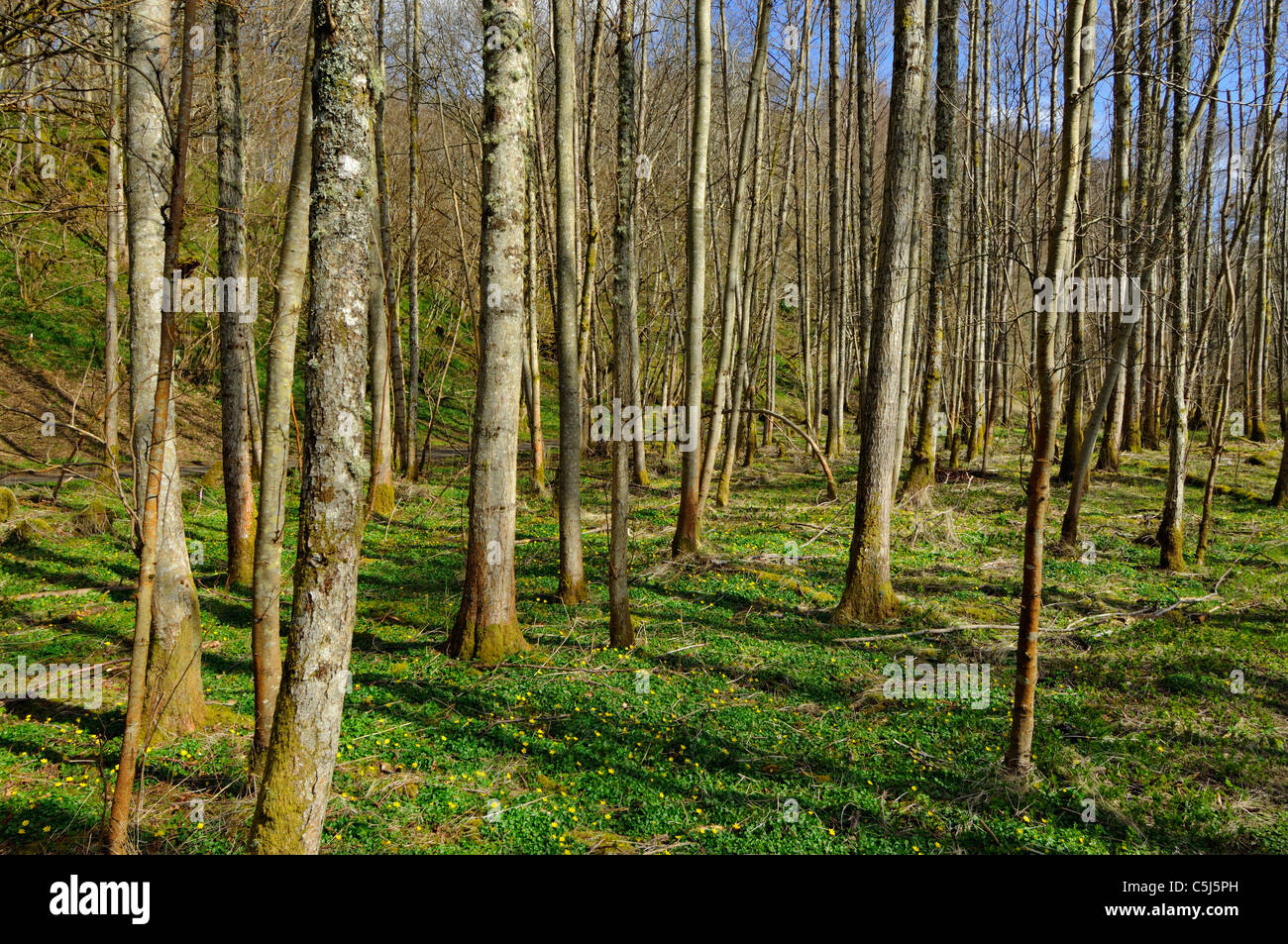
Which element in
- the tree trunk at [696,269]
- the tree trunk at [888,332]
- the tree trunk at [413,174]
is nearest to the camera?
the tree trunk at [888,332]

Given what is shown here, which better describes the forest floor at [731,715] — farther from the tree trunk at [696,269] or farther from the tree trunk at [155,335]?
the tree trunk at [696,269]

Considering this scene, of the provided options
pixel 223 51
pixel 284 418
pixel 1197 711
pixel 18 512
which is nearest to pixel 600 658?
pixel 284 418

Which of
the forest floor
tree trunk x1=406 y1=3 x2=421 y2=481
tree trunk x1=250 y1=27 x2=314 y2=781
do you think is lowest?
the forest floor

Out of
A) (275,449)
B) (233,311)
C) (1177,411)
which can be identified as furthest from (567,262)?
(1177,411)

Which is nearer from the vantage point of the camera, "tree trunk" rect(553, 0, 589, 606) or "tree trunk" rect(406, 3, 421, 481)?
"tree trunk" rect(553, 0, 589, 606)

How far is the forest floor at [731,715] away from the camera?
4359 millimetres

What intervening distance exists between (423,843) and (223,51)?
26.0ft

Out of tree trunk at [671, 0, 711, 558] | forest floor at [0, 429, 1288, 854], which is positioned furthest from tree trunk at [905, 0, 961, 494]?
tree trunk at [671, 0, 711, 558]

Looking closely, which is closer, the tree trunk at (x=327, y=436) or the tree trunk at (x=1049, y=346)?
the tree trunk at (x=327, y=436)

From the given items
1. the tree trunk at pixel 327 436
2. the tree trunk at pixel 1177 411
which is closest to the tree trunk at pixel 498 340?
the tree trunk at pixel 327 436

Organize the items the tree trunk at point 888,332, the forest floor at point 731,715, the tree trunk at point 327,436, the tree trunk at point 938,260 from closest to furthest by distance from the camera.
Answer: the tree trunk at point 327,436, the forest floor at point 731,715, the tree trunk at point 888,332, the tree trunk at point 938,260

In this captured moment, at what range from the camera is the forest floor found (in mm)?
4359

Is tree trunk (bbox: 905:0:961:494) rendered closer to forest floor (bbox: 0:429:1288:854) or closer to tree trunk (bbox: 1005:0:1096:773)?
forest floor (bbox: 0:429:1288:854)
